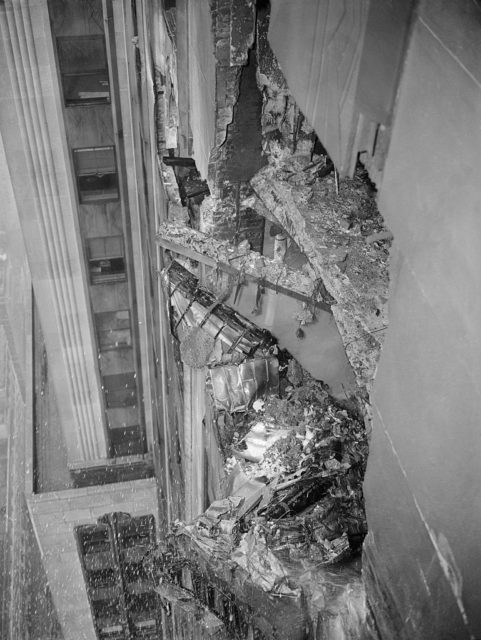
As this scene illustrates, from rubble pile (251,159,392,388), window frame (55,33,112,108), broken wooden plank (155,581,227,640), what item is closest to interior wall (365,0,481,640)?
rubble pile (251,159,392,388)

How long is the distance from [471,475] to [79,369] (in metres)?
8.66

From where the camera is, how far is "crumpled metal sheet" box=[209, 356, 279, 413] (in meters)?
4.29

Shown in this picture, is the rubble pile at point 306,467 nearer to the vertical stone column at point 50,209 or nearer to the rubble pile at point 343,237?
the rubble pile at point 343,237

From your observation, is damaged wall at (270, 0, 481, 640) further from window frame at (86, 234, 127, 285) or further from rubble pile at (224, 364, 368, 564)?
window frame at (86, 234, 127, 285)

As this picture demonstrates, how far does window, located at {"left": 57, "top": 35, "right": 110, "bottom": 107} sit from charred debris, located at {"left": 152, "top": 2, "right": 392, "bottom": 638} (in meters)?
2.49

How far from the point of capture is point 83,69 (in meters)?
6.99

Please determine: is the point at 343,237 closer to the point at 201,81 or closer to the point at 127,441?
the point at 201,81

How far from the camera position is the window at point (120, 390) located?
9.95m

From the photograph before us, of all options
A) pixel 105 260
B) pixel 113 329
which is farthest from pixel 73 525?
pixel 105 260

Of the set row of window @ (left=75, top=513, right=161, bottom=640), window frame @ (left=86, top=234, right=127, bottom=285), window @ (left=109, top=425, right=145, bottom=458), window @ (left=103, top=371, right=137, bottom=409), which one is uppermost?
A: window frame @ (left=86, top=234, right=127, bottom=285)

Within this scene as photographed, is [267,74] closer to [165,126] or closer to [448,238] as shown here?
[165,126]

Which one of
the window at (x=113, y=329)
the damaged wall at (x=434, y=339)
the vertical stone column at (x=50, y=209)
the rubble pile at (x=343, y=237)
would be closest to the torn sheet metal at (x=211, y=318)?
the rubble pile at (x=343, y=237)

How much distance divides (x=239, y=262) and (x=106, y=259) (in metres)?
4.86

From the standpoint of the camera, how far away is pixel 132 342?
9.60 metres
